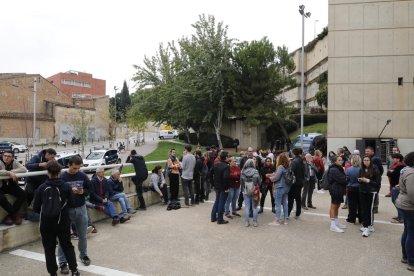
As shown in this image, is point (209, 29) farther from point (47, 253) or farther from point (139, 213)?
point (47, 253)

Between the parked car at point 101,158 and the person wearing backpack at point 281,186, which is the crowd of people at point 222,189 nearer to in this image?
the person wearing backpack at point 281,186

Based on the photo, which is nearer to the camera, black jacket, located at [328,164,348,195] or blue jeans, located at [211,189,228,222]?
black jacket, located at [328,164,348,195]

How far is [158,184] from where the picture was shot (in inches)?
456

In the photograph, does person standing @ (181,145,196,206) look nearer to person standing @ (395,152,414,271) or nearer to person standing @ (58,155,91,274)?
person standing @ (58,155,91,274)

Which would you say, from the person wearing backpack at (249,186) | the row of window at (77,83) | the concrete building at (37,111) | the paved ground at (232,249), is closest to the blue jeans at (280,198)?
the paved ground at (232,249)

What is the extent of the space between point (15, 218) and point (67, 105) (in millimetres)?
55430

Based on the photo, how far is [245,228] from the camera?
8.70 metres

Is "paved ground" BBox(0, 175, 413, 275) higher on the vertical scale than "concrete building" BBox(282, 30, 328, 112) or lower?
lower

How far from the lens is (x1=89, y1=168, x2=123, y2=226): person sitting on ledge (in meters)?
8.74

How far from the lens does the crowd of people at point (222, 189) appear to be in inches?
221

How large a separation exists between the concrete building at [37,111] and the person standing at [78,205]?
44.8 m

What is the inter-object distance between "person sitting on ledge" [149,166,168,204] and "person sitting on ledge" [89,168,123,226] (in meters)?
2.54

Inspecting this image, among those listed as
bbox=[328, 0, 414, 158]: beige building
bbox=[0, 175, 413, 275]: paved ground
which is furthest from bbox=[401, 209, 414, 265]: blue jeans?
bbox=[328, 0, 414, 158]: beige building

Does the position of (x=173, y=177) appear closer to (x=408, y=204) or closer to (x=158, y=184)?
(x=158, y=184)
